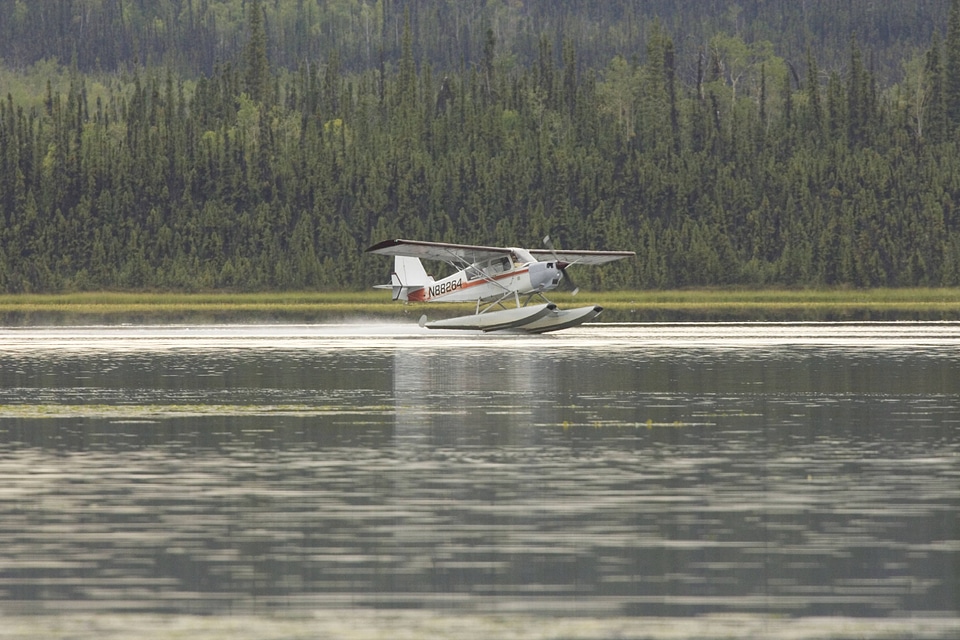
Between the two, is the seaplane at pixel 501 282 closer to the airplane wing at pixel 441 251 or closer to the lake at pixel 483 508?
the airplane wing at pixel 441 251

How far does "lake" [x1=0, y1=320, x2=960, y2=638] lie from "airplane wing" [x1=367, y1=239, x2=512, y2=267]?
2150cm

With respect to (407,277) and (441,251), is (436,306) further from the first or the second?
(441,251)

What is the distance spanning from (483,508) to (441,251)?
4273 centimetres

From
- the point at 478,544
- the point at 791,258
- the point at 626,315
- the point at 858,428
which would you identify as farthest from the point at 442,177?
the point at 478,544

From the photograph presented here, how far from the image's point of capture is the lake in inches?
468

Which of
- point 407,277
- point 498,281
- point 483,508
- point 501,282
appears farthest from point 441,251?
point 483,508

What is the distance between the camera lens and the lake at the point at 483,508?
11891 mm

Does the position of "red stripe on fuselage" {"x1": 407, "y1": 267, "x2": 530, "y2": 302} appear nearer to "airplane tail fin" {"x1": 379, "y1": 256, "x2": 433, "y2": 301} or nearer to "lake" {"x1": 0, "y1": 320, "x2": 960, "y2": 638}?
"airplane tail fin" {"x1": 379, "y1": 256, "x2": 433, "y2": 301}

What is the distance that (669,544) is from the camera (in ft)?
46.7

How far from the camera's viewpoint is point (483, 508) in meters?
16.3

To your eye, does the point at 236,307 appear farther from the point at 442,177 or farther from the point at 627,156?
the point at 627,156

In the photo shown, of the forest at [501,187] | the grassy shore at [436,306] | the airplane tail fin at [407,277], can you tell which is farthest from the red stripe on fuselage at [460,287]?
the forest at [501,187]

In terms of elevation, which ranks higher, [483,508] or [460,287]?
[460,287]

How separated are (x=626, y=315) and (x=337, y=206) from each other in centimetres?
6119
